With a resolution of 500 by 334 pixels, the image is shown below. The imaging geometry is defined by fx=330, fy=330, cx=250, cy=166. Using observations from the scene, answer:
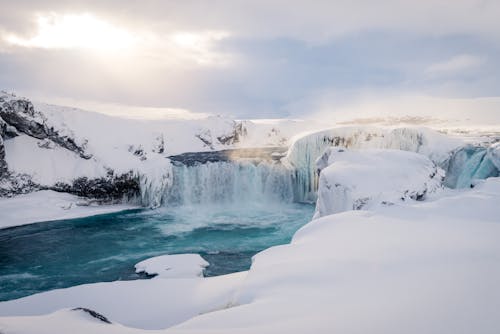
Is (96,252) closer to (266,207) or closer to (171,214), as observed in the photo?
(171,214)

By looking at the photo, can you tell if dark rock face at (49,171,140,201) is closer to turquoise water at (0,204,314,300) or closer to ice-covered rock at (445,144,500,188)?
turquoise water at (0,204,314,300)

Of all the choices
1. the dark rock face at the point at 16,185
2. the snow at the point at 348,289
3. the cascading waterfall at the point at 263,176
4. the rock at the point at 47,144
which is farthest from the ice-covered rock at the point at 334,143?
the dark rock face at the point at 16,185

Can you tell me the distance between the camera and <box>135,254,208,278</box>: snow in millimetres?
8883

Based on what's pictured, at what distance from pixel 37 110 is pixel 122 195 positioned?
7.33 m

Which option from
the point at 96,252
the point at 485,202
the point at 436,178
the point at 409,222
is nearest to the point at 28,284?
the point at 96,252

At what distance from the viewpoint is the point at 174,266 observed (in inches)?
369

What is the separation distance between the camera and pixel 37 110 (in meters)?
20.3

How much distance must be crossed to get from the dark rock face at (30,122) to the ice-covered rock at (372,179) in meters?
16.3

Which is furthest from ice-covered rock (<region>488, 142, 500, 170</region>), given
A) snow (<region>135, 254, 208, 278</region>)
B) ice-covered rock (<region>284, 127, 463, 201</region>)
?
snow (<region>135, 254, 208, 278</region>)

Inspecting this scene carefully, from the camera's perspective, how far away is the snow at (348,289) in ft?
8.52

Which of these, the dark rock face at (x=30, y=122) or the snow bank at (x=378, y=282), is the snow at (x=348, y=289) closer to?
the snow bank at (x=378, y=282)

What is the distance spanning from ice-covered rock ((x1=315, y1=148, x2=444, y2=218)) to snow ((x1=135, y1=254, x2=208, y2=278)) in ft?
14.5

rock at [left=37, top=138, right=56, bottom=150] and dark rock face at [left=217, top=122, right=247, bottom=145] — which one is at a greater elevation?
dark rock face at [left=217, top=122, right=247, bottom=145]

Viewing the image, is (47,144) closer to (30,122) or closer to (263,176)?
(30,122)
